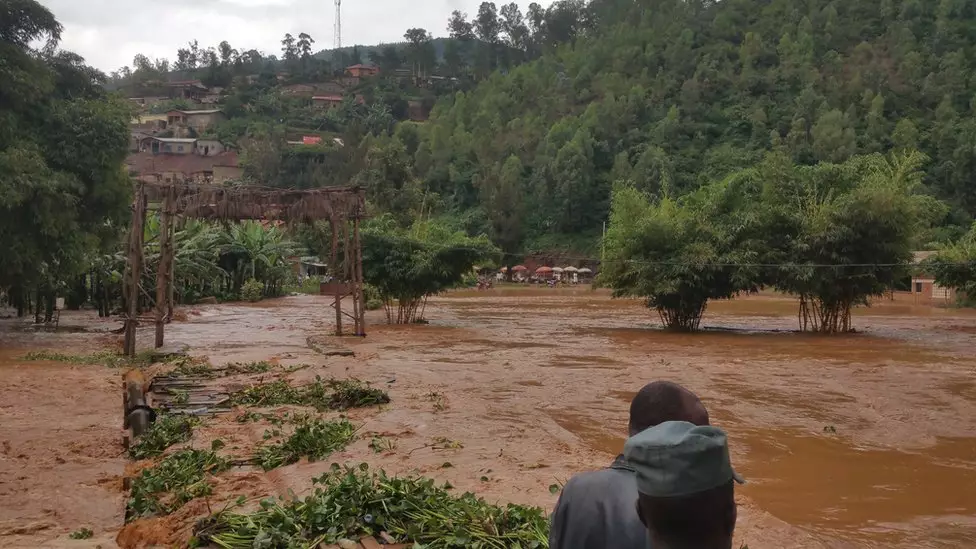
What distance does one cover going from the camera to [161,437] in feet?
27.4

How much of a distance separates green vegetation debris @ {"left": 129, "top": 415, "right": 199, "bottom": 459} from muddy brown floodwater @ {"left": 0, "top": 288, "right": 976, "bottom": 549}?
0.33 m

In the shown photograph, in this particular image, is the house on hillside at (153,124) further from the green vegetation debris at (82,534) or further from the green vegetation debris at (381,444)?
the green vegetation debris at (82,534)

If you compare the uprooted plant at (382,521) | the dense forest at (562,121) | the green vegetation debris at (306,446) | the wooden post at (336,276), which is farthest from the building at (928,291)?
the uprooted plant at (382,521)

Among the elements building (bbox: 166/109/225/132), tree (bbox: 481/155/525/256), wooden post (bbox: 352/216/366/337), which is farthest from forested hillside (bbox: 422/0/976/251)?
wooden post (bbox: 352/216/366/337)

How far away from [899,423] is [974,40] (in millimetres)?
79820

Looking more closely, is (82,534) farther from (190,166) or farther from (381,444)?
(190,166)

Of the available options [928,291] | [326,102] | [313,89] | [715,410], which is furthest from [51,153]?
[313,89]

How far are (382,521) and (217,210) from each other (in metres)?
14.4

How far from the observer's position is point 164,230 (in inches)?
667

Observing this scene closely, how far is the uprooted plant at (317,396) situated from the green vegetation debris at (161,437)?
1.25 meters

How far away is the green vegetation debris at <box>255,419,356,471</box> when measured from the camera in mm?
7156

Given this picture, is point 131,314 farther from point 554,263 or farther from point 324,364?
point 554,263

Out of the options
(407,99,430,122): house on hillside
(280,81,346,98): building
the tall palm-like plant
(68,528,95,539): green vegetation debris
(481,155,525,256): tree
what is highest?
(280,81,346,98): building

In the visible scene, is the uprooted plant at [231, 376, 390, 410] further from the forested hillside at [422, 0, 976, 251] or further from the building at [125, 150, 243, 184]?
the building at [125, 150, 243, 184]
